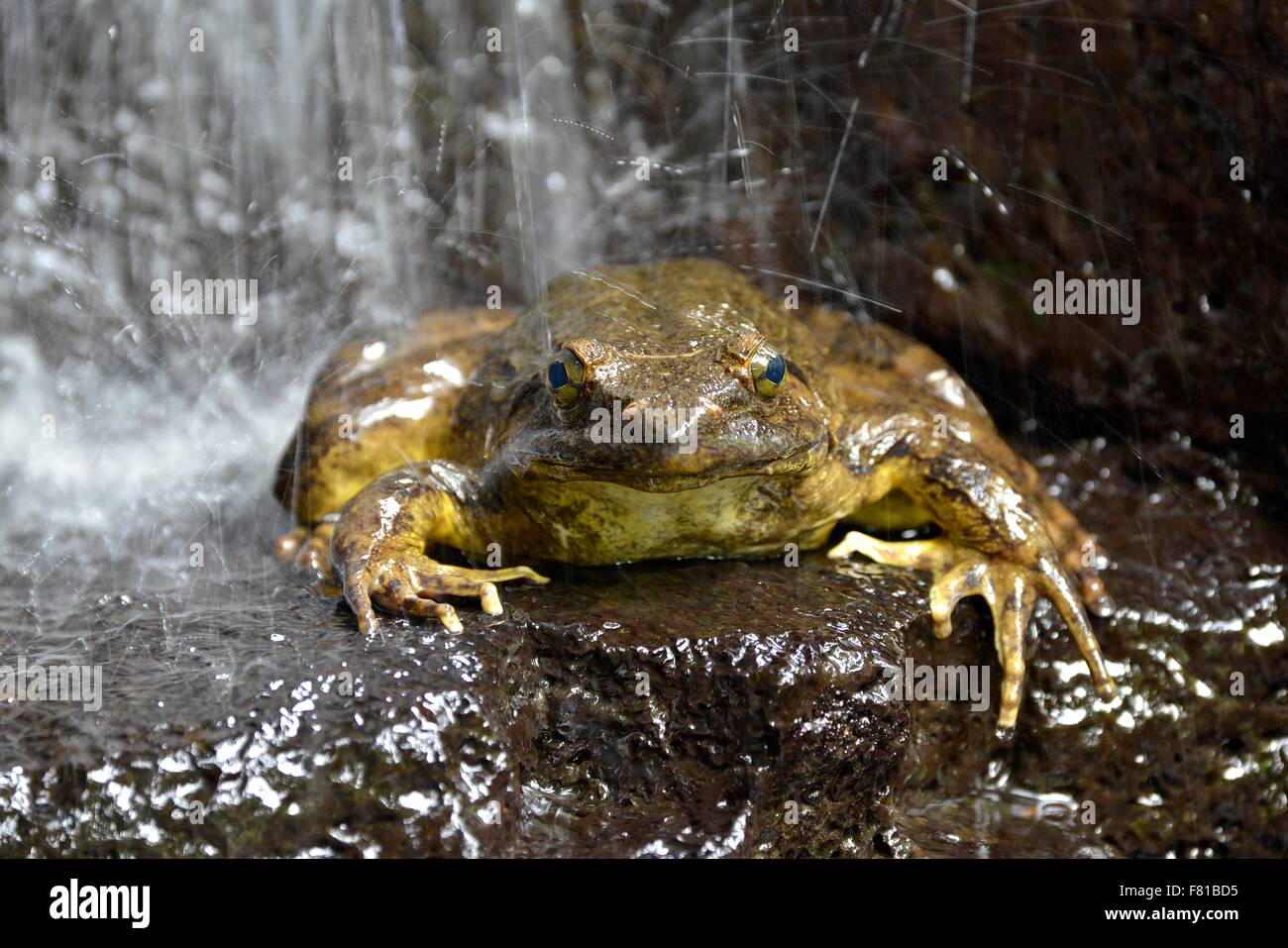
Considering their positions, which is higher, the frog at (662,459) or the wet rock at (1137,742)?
the frog at (662,459)

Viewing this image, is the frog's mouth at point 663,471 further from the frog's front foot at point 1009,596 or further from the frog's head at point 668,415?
the frog's front foot at point 1009,596

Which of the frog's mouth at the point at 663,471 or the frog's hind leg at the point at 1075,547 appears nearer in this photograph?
the frog's mouth at the point at 663,471

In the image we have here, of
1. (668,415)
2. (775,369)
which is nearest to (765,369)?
(775,369)

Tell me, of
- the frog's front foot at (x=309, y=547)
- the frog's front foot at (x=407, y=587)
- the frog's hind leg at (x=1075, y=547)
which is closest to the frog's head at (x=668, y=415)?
the frog's front foot at (x=407, y=587)

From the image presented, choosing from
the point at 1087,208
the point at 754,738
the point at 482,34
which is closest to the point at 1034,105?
the point at 1087,208

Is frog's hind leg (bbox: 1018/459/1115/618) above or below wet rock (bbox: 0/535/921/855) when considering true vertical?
above

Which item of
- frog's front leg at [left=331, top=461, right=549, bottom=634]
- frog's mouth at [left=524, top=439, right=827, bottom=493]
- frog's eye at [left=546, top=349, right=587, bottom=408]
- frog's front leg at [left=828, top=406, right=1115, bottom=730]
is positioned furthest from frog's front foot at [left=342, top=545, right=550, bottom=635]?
frog's front leg at [left=828, top=406, right=1115, bottom=730]

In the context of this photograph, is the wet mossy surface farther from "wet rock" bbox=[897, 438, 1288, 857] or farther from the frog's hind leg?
the frog's hind leg

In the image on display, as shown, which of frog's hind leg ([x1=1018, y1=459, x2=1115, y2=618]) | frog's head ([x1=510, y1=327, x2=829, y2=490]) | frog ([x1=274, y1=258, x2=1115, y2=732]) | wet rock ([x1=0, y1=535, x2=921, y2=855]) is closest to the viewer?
wet rock ([x1=0, y1=535, x2=921, y2=855])
